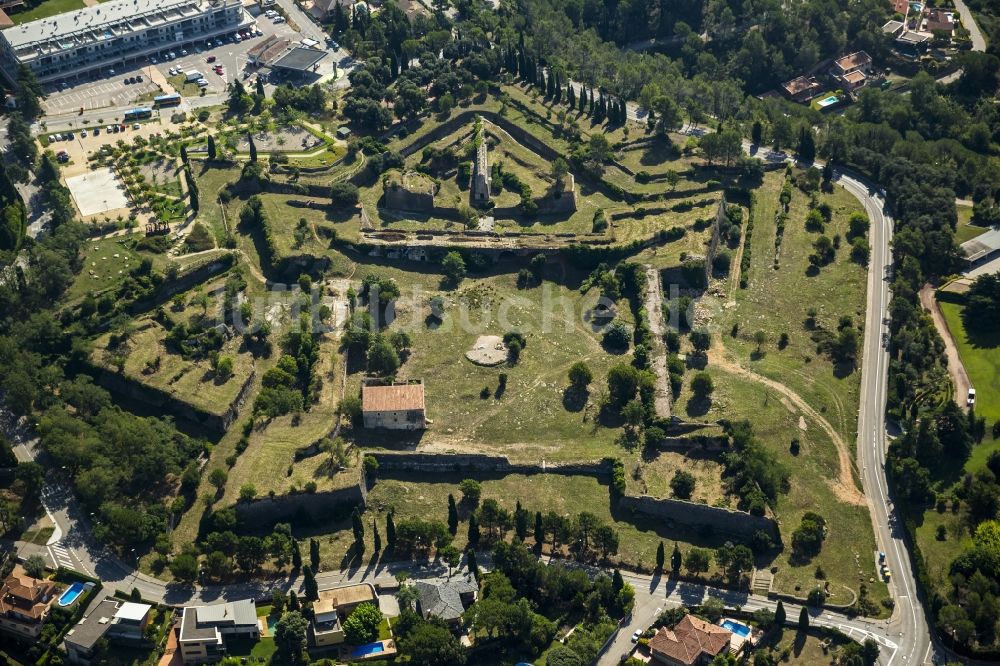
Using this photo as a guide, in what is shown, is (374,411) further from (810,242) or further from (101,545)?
(810,242)

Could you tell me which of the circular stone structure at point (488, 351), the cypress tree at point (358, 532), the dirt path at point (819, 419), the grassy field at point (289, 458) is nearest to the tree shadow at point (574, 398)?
the circular stone structure at point (488, 351)

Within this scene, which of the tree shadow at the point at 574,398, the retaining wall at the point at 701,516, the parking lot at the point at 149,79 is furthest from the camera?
the parking lot at the point at 149,79

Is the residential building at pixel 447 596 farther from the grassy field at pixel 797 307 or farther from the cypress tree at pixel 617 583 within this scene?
the grassy field at pixel 797 307

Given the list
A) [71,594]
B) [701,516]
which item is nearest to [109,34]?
[71,594]

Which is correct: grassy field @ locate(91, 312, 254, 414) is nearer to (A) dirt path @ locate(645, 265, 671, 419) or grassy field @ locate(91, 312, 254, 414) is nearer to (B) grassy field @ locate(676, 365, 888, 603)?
(A) dirt path @ locate(645, 265, 671, 419)

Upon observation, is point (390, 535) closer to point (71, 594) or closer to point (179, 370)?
point (71, 594)

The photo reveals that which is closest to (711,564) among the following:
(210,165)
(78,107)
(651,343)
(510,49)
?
(651,343)

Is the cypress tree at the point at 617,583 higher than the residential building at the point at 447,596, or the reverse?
the cypress tree at the point at 617,583
